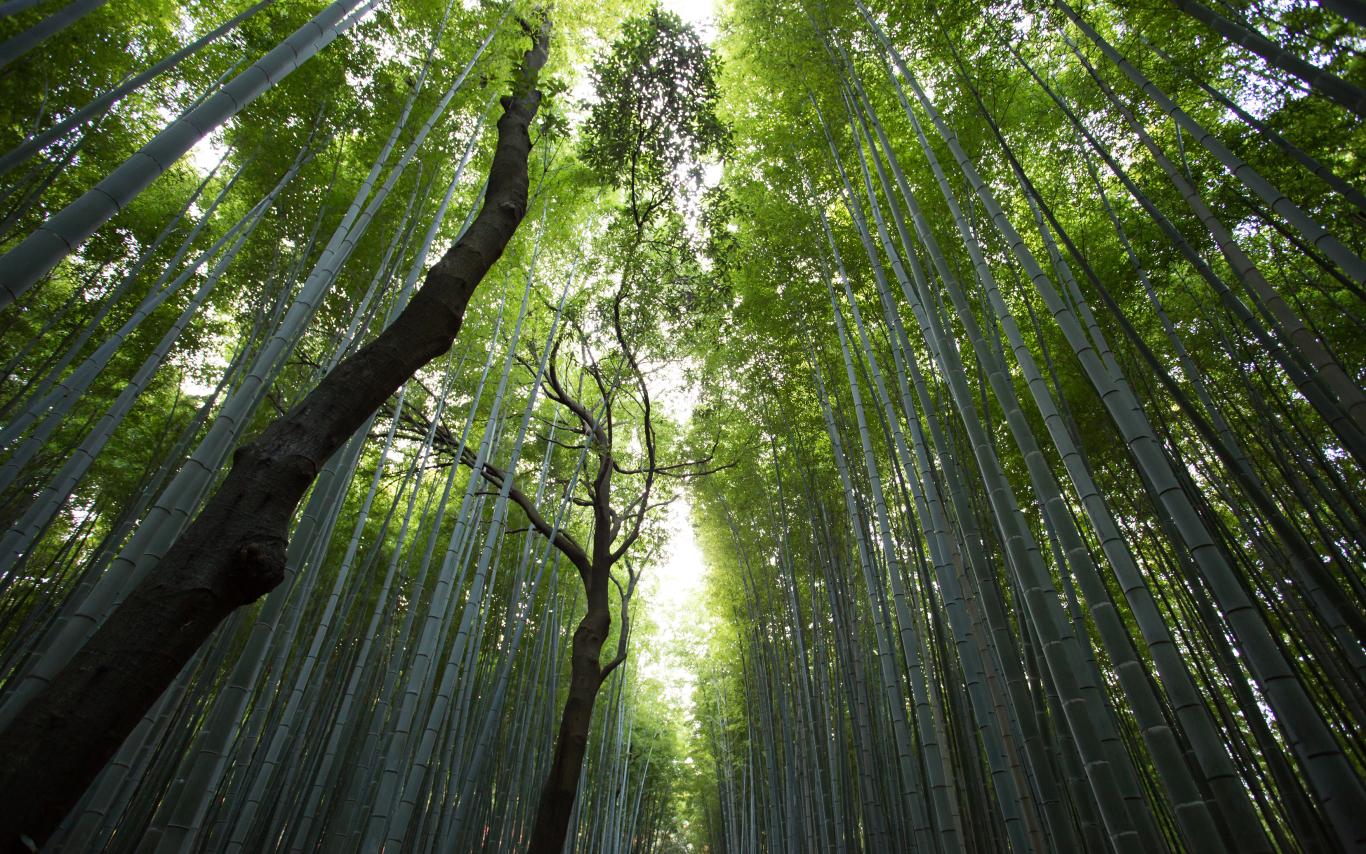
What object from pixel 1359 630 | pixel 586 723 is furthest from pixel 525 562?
pixel 1359 630

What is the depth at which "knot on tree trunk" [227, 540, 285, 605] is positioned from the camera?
1.13 meters

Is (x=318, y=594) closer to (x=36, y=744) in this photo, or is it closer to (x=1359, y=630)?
(x=36, y=744)

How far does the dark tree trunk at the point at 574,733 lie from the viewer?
3.19 m

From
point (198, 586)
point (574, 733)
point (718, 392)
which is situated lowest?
point (198, 586)

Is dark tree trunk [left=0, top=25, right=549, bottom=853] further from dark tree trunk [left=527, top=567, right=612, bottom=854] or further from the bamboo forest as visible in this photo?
dark tree trunk [left=527, top=567, right=612, bottom=854]

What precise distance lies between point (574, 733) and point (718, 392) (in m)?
3.25

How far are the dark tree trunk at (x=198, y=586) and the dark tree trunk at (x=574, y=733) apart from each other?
2.57m

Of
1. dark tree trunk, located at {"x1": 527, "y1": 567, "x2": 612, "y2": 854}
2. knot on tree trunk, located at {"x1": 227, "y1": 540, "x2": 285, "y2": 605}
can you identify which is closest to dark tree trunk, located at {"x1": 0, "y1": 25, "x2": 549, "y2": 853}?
knot on tree trunk, located at {"x1": 227, "y1": 540, "x2": 285, "y2": 605}

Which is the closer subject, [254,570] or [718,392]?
[254,570]

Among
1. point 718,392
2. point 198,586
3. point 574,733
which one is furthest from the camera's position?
point 718,392

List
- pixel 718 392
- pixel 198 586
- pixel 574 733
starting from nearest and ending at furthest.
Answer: pixel 198 586 → pixel 574 733 → pixel 718 392

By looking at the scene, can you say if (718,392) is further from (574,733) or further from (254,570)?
(254,570)

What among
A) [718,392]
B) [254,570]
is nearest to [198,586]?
[254,570]

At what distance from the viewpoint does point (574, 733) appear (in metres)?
3.46
